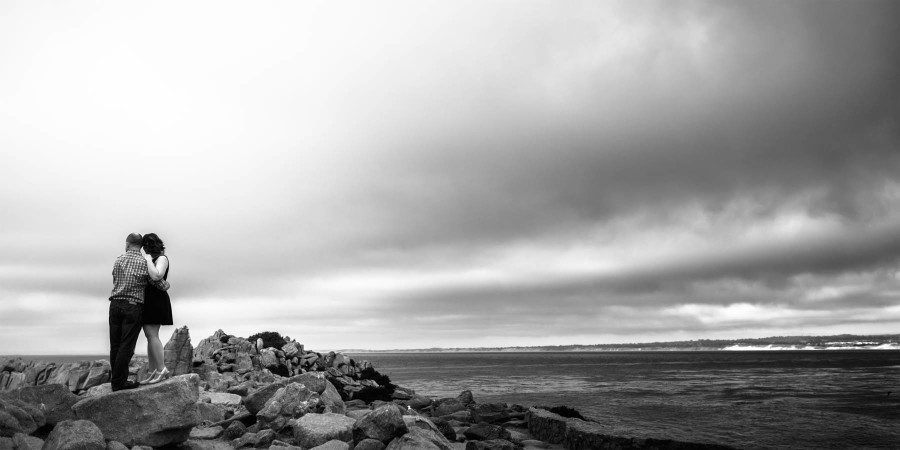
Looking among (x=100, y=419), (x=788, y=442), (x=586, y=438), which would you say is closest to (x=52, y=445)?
(x=100, y=419)

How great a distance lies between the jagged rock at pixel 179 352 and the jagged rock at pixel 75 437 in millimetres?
13480

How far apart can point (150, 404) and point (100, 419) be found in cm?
69

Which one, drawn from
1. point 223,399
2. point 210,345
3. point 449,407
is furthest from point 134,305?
point 210,345

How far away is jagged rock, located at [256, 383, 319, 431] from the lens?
10.7 meters

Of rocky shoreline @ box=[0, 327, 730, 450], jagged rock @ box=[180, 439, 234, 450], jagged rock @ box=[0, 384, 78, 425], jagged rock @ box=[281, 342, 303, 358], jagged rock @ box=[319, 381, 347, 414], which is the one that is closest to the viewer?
rocky shoreline @ box=[0, 327, 730, 450]

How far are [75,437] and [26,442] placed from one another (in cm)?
63

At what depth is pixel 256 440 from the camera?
32.4 feet

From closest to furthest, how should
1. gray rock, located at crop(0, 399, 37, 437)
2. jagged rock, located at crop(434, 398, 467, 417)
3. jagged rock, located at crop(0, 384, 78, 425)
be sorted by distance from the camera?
gray rock, located at crop(0, 399, 37, 437)
jagged rock, located at crop(0, 384, 78, 425)
jagged rock, located at crop(434, 398, 467, 417)

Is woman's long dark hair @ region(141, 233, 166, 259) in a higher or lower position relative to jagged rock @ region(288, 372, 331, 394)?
higher

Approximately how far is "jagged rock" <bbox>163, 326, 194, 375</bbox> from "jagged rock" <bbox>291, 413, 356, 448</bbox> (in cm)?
1185

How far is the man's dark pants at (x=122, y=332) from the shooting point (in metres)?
8.57

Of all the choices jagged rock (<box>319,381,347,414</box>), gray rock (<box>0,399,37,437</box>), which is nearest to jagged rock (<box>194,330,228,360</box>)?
jagged rock (<box>319,381,347,414</box>)

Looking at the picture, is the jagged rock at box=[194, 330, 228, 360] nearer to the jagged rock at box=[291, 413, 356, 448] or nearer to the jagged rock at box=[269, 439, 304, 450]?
the jagged rock at box=[291, 413, 356, 448]

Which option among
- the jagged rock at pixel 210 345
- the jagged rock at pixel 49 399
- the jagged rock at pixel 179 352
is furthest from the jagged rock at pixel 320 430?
the jagged rock at pixel 210 345
